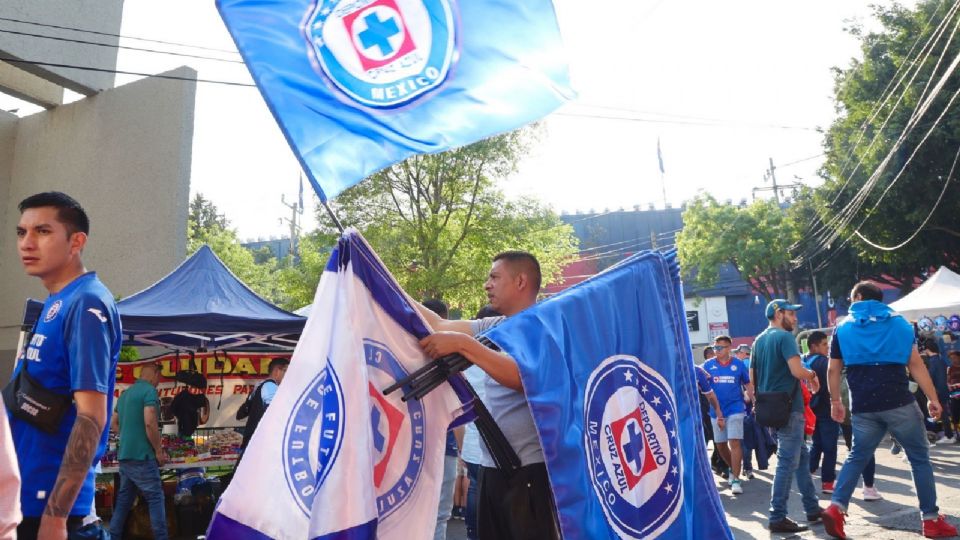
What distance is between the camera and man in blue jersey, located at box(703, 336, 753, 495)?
32.6 feet

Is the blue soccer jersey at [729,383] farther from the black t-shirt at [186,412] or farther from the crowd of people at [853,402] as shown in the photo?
the black t-shirt at [186,412]

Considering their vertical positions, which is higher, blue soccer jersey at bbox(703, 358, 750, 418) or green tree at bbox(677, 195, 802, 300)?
green tree at bbox(677, 195, 802, 300)

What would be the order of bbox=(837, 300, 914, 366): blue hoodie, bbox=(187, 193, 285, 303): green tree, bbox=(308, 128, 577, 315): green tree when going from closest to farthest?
1. bbox=(837, 300, 914, 366): blue hoodie
2. bbox=(308, 128, 577, 315): green tree
3. bbox=(187, 193, 285, 303): green tree

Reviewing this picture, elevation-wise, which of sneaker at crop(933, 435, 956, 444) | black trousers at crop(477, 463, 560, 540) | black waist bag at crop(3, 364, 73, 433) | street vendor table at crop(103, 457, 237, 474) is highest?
black waist bag at crop(3, 364, 73, 433)

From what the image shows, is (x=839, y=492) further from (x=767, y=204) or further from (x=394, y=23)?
(x=767, y=204)

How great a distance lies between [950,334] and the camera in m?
18.6

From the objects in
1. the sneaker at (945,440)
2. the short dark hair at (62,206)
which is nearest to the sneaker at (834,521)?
the short dark hair at (62,206)

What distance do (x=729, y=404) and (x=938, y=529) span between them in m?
4.42

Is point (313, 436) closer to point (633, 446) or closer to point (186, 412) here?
A: point (633, 446)

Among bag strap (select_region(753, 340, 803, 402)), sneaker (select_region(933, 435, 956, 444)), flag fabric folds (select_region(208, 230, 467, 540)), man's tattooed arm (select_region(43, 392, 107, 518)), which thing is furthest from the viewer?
sneaker (select_region(933, 435, 956, 444))

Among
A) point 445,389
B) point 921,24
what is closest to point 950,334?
point 921,24

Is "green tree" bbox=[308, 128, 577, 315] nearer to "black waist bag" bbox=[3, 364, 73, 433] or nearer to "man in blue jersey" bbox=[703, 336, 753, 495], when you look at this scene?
"man in blue jersey" bbox=[703, 336, 753, 495]

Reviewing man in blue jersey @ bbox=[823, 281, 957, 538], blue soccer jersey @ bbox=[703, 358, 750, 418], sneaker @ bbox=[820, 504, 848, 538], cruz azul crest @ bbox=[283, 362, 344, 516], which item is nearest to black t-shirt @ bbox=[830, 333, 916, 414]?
man in blue jersey @ bbox=[823, 281, 957, 538]

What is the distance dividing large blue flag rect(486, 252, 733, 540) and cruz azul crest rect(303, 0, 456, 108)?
1.01 meters
